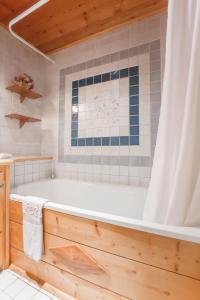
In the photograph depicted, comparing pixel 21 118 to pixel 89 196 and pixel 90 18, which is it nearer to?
pixel 89 196

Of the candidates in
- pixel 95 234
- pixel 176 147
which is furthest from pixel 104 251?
pixel 176 147

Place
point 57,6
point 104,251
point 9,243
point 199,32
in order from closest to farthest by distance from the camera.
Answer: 1. point 199,32
2. point 104,251
3. point 9,243
4. point 57,6

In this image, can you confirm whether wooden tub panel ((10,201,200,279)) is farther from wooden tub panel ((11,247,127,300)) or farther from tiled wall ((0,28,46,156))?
tiled wall ((0,28,46,156))

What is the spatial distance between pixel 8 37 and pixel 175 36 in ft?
6.65

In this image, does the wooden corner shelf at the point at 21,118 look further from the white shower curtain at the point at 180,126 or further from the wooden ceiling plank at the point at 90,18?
the white shower curtain at the point at 180,126

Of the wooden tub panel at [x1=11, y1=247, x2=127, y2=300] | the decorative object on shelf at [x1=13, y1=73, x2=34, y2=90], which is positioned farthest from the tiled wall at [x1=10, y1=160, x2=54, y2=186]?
the decorative object on shelf at [x1=13, y1=73, x2=34, y2=90]

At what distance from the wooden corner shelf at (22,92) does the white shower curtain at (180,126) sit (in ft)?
5.64

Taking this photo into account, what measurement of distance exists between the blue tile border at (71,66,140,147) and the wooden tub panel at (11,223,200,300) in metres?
1.18

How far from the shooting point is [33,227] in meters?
1.21

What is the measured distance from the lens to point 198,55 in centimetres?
79

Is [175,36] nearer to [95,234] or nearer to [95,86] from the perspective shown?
[95,234]

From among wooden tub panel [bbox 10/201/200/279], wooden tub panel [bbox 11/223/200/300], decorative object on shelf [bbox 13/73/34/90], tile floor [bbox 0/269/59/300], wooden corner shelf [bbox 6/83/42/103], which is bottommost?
tile floor [bbox 0/269/59/300]

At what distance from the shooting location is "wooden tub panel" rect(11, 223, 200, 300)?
2.58 ft

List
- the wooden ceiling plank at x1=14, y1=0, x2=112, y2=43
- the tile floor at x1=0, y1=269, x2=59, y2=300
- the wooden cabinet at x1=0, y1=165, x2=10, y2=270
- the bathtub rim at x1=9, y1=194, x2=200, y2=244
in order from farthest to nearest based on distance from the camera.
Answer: the wooden ceiling plank at x1=14, y1=0, x2=112, y2=43 < the wooden cabinet at x1=0, y1=165, x2=10, y2=270 < the tile floor at x1=0, y1=269, x2=59, y2=300 < the bathtub rim at x1=9, y1=194, x2=200, y2=244
